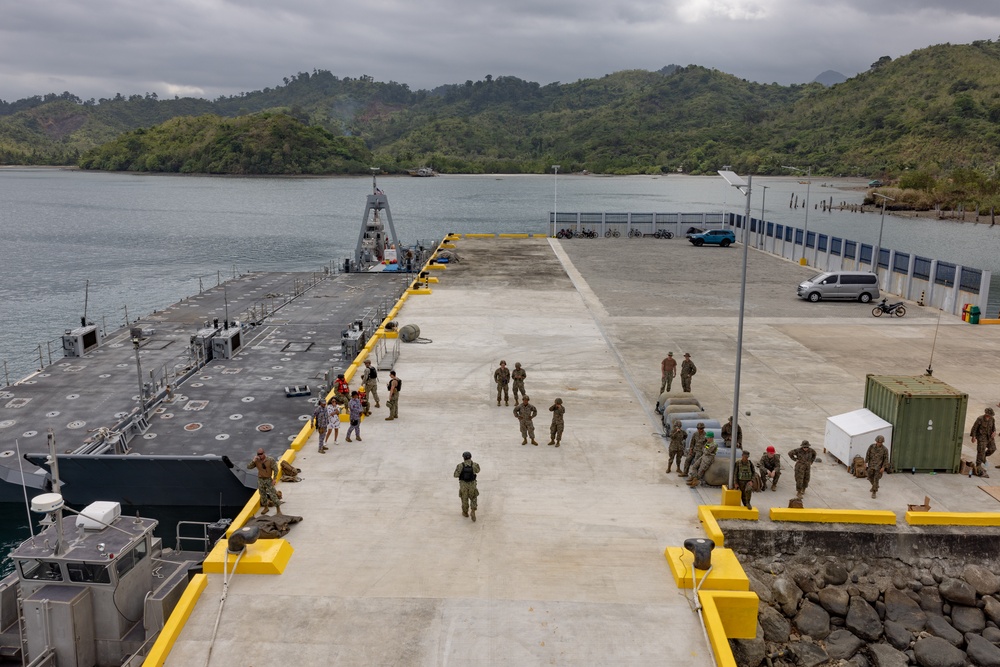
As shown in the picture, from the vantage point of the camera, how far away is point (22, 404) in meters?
26.1

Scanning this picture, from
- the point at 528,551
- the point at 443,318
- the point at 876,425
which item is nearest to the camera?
the point at 528,551

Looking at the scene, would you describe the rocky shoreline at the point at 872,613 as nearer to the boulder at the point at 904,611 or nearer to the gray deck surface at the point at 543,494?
the boulder at the point at 904,611

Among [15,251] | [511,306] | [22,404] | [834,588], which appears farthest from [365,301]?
[15,251]

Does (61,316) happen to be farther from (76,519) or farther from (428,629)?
(428,629)

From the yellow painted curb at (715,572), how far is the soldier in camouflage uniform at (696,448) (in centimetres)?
330

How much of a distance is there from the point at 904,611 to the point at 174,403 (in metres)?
22.5

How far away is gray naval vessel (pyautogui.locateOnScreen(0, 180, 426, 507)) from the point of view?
20.6 metres

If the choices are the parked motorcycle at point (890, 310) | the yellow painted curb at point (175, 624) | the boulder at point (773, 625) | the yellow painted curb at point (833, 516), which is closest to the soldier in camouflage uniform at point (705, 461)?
the yellow painted curb at point (833, 516)

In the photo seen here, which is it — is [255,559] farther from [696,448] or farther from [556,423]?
[696,448]

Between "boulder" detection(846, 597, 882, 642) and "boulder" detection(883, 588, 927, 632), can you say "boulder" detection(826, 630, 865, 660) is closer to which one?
"boulder" detection(846, 597, 882, 642)

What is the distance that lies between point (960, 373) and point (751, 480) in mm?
16029

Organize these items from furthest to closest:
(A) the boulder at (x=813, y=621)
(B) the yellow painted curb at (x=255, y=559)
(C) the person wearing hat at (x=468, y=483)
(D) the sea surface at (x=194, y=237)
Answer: (D) the sea surface at (x=194, y=237)
(C) the person wearing hat at (x=468, y=483)
(A) the boulder at (x=813, y=621)
(B) the yellow painted curb at (x=255, y=559)

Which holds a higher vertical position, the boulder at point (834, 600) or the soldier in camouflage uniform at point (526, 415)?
the soldier in camouflage uniform at point (526, 415)

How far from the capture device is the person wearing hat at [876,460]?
16.7m
